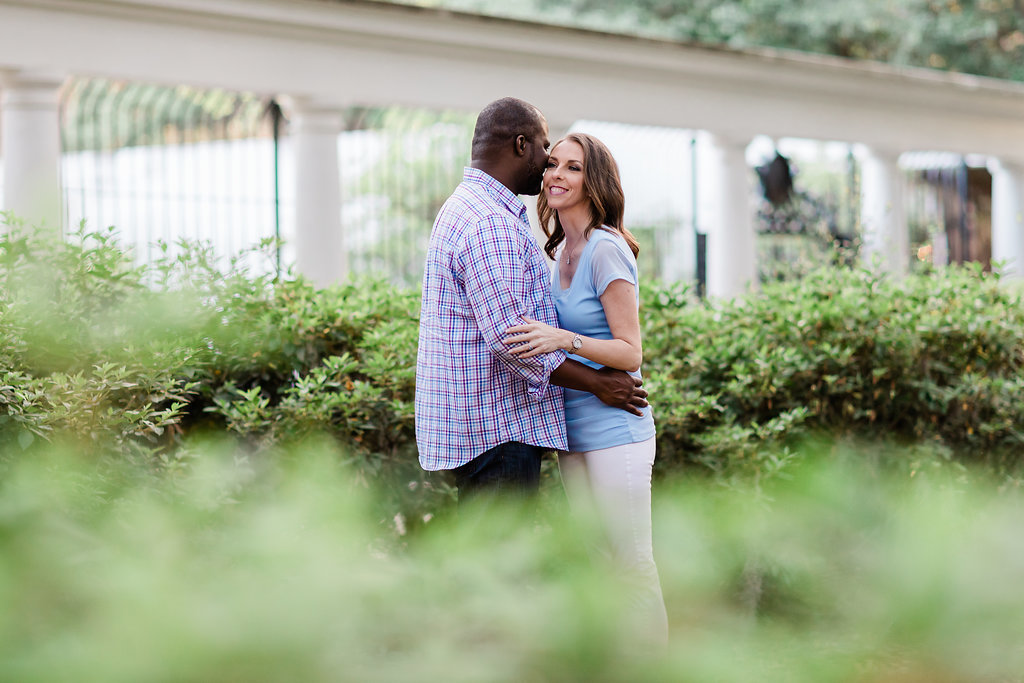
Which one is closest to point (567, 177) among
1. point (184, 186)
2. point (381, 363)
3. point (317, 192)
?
point (381, 363)

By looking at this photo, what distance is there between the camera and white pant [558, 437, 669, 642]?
317 cm

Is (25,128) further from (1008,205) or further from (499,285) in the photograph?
(1008,205)

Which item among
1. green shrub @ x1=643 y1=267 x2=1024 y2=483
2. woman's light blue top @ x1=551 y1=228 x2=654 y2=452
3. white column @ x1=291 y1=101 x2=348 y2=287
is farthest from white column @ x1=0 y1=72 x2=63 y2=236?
woman's light blue top @ x1=551 y1=228 x2=654 y2=452

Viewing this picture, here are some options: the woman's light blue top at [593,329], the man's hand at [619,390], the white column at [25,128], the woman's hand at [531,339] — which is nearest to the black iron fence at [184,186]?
the white column at [25,128]

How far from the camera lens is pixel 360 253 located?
62.3ft

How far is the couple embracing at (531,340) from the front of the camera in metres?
2.99

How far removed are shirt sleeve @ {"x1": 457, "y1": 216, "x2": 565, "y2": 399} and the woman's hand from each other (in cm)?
2

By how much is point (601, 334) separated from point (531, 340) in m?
0.39

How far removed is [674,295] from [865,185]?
36.3 feet

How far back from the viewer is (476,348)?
10.2ft

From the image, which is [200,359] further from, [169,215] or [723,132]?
[723,132]

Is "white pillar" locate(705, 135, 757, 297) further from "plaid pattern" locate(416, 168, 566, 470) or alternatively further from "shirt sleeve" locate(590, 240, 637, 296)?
"plaid pattern" locate(416, 168, 566, 470)

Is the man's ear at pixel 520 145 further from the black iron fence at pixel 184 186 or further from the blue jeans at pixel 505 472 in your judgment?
the black iron fence at pixel 184 186

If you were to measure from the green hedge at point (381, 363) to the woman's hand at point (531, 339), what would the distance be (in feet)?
4.67
